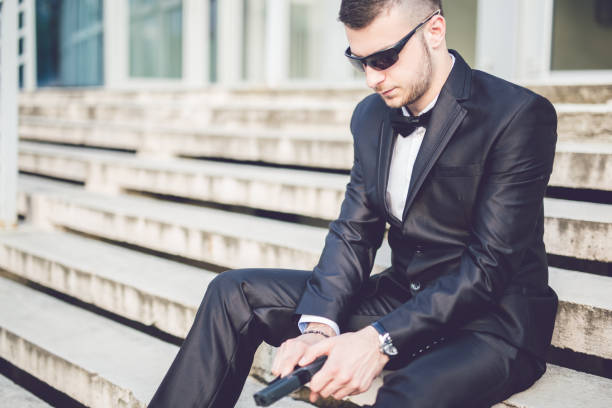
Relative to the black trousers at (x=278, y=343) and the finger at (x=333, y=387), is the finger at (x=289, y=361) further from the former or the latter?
the black trousers at (x=278, y=343)

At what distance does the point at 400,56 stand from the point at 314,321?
91 cm

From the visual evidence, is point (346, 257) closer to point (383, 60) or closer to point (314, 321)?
point (314, 321)

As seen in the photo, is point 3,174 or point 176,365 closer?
point 176,365

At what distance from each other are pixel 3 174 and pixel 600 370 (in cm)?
406

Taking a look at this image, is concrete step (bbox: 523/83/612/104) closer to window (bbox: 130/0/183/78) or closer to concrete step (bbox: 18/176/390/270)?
concrete step (bbox: 18/176/390/270)

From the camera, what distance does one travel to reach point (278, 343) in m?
2.22

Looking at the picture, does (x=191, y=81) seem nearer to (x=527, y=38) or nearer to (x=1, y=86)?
(x=1, y=86)

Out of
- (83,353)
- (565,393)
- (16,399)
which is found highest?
(565,393)

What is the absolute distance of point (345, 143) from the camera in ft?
12.8

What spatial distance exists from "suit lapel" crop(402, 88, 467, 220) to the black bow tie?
0.06 meters

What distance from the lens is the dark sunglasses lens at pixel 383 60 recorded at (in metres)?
1.92

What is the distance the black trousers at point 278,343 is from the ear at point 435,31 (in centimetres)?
85

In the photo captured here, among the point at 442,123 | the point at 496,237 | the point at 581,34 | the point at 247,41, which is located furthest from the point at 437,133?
the point at 247,41

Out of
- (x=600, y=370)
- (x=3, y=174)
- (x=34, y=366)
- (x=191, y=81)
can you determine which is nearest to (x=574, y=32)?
(x=191, y=81)
